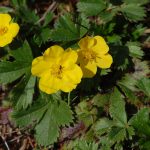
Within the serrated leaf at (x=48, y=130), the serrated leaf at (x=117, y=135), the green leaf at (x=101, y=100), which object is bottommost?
the serrated leaf at (x=48, y=130)

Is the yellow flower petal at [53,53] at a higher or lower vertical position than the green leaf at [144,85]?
higher

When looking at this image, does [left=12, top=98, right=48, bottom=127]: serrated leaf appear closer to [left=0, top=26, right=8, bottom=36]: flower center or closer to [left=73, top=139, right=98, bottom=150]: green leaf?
[left=73, top=139, right=98, bottom=150]: green leaf

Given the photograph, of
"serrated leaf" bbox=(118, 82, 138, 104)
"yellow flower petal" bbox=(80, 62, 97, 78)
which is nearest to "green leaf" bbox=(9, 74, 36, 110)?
"yellow flower petal" bbox=(80, 62, 97, 78)

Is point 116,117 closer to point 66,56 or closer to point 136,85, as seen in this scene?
point 136,85

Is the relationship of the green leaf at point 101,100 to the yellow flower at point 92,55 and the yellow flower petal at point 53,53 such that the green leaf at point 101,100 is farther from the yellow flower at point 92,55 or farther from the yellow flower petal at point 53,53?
the yellow flower petal at point 53,53

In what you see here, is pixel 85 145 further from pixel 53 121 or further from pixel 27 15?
pixel 27 15

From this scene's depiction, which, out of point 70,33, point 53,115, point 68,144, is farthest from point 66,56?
point 68,144

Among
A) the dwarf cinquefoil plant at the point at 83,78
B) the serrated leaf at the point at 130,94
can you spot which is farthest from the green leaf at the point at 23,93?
the serrated leaf at the point at 130,94

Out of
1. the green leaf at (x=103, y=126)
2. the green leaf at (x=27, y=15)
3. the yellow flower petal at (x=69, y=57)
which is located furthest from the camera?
the green leaf at (x=27, y=15)
